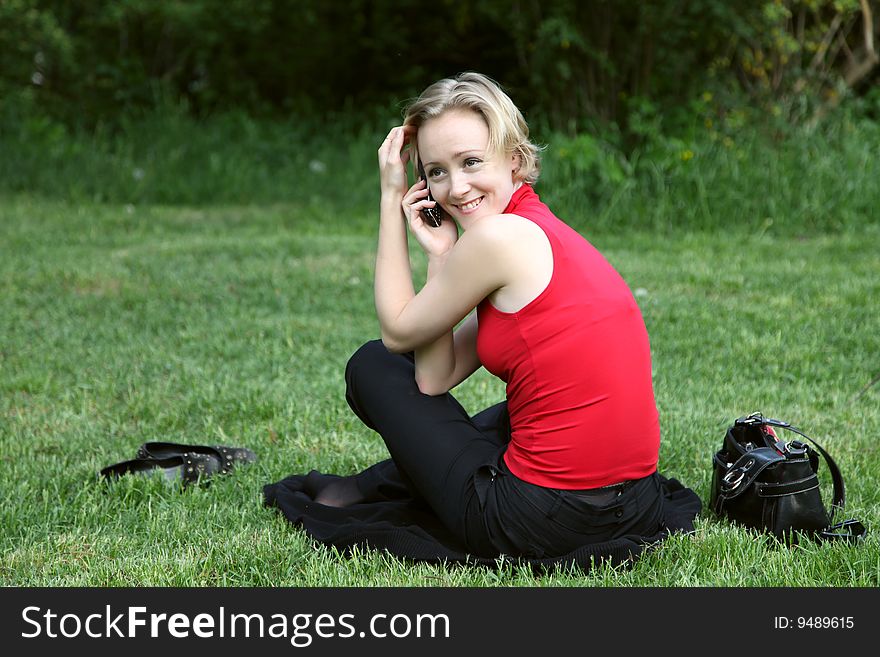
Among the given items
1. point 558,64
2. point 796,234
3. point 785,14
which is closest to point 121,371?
point 796,234

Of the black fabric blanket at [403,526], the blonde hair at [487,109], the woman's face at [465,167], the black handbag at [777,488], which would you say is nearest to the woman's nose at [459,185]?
the woman's face at [465,167]

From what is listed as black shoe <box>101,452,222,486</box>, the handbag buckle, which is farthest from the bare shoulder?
black shoe <box>101,452,222,486</box>

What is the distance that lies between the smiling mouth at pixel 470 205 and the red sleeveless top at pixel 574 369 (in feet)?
0.31

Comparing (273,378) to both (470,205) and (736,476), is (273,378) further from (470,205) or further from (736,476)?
(736,476)

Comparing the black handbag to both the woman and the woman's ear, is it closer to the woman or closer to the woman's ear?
the woman

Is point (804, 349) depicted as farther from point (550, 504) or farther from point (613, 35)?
point (613, 35)

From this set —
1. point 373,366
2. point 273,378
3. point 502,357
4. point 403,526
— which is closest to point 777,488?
point 502,357

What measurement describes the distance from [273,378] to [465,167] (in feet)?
7.43

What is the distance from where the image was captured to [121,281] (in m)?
6.59

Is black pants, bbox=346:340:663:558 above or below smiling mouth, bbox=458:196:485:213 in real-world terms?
below
